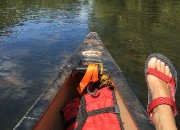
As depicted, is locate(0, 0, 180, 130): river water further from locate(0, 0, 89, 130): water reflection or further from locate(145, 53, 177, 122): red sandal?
locate(145, 53, 177, 122): red sandal

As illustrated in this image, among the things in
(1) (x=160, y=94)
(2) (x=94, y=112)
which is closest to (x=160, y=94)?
(1) (x=160, y=94)

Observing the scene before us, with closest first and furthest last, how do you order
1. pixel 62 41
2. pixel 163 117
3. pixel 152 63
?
pixel 163 117 < pixel 152 63 < pixel 62 41

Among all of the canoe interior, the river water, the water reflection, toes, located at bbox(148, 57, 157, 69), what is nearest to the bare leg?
toes, located at bbox(148, 57, 157, 69)

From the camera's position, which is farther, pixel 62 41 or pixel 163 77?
pixel 62 41

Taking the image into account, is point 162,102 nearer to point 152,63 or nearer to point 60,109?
point 152,63

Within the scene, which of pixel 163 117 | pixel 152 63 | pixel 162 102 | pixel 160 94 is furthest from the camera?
pixel 152 63

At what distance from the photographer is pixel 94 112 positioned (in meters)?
4.21

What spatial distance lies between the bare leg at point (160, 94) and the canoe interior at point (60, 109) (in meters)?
0.30

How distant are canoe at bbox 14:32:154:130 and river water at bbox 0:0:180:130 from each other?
5.98 feet

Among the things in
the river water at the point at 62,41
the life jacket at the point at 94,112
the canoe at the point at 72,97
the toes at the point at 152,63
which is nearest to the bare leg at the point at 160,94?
the toes at the point at 152,63

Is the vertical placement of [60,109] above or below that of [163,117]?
below

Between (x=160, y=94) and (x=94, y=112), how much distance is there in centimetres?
102

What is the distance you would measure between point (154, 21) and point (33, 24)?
7272 millimetres

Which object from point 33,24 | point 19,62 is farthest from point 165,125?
point 33,24
